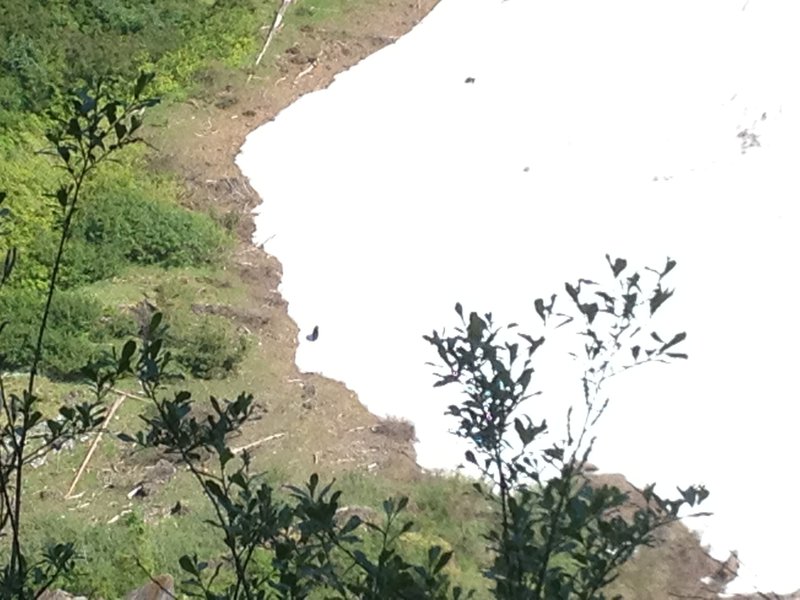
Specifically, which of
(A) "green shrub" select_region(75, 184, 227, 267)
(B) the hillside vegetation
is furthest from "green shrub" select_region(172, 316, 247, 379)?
(A) "green shrub" select_region(75, 184, 227, 267)

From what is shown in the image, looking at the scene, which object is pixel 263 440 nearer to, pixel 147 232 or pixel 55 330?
pixel 55 330

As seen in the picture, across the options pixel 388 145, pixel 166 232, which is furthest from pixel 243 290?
pixel 388 145

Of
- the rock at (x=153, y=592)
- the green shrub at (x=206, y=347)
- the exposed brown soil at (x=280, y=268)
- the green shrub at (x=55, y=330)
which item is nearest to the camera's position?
the rock at (x=153, y=592)

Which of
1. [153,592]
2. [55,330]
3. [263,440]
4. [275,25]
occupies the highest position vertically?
[275,25]

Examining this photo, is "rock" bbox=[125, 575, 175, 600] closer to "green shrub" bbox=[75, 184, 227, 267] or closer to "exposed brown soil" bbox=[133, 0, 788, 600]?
Result: "exposed brown soil" bbox=[133, 0, 788, 600]

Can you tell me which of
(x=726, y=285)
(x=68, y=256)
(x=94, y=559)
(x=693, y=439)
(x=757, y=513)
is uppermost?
(x=726, y=285)

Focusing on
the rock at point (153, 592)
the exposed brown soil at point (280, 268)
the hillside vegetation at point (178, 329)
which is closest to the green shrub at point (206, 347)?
the hillside vegetation at point (178, 329)

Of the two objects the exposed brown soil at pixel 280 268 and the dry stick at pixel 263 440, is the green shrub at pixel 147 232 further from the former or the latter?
the dry stick at pixel 263 440

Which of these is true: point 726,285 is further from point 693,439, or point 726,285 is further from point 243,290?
point 243,290

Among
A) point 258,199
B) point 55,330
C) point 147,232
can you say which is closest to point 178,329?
point 55,330

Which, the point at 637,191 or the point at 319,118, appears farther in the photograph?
the point at 319,118

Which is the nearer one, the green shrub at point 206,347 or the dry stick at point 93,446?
the dry stick at point 93,446
